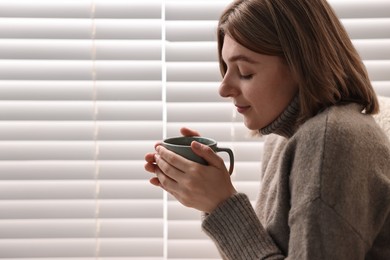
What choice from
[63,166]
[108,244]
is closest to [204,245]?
[108,244]

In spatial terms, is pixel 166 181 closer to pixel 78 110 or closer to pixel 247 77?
pixel 247 77

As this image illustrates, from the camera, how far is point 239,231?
3.59ft

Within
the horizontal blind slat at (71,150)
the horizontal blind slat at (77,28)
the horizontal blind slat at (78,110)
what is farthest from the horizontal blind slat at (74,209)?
the horizontal blind slat at (77,28)

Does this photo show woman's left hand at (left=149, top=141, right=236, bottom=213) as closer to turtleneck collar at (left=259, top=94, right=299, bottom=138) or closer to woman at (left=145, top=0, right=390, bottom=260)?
woman at (left=145, top=0, right=390, bottom=260)

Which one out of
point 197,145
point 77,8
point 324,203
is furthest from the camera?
point 77,8

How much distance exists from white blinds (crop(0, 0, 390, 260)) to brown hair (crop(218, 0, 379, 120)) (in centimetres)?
44

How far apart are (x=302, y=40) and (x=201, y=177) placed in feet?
1.01

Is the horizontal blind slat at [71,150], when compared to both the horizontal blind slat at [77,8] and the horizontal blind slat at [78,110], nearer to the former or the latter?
the horizontal blind slat at [78,110]

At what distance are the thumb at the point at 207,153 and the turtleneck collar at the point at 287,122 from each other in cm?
12

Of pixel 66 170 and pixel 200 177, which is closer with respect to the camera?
pixel 200 177

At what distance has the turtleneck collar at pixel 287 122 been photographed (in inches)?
43.6

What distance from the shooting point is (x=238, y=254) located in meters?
1.09

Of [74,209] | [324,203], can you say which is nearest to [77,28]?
[74,209]

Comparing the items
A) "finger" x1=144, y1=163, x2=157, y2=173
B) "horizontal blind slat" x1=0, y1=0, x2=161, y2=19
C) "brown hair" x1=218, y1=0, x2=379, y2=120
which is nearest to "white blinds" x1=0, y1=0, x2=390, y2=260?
"horizontal blind slat" x1=0, y1=0, x2=161, y2=19
